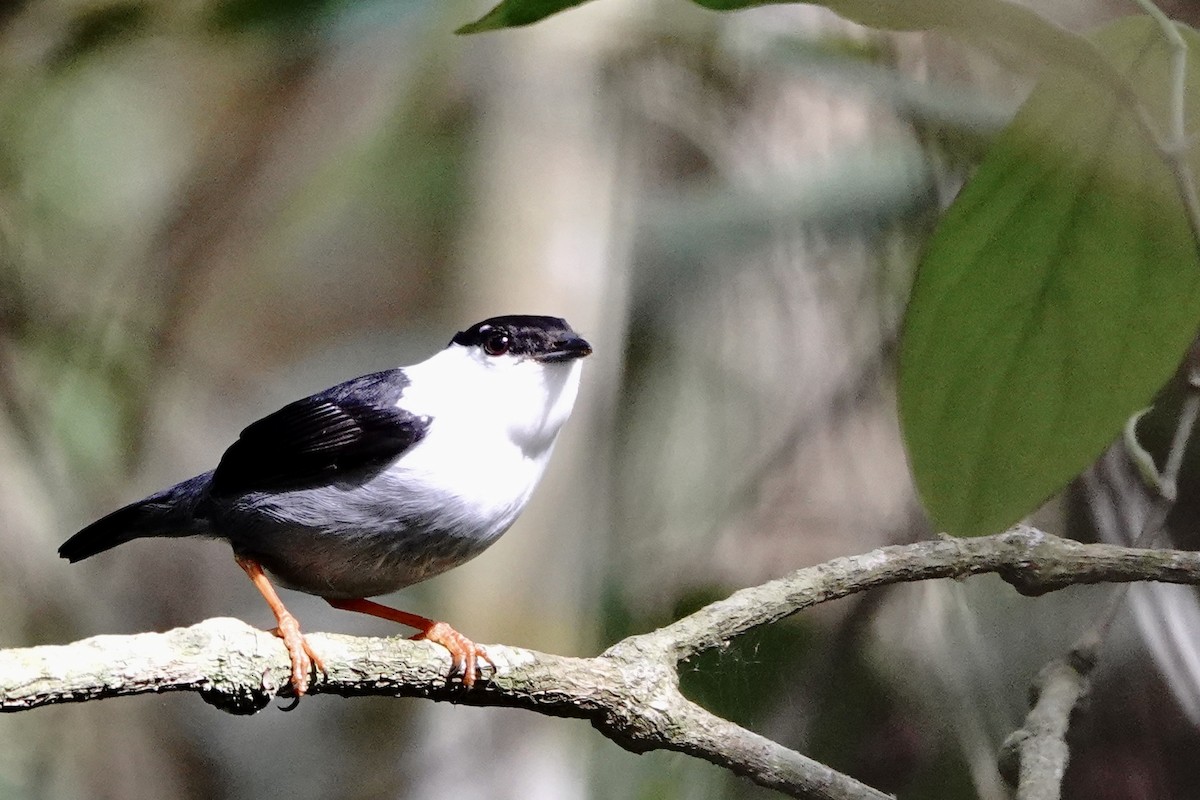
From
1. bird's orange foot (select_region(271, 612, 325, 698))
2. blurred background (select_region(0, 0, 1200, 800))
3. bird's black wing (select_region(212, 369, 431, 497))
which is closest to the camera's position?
bird's orange foot (select_region(271, 612, 325, 698))

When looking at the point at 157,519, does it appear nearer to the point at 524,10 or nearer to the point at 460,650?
the point at 460,650

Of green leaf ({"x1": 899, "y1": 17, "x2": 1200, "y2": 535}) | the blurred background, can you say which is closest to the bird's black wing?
the blurred background

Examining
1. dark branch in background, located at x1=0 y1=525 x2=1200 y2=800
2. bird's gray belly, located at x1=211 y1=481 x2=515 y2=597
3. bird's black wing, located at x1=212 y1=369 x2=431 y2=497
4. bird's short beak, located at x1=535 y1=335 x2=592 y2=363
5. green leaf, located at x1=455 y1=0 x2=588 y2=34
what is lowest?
dark branch in background, located at x1=0 y1=525 x2=1200 y2=800

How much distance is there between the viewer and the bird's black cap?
0.91 meters

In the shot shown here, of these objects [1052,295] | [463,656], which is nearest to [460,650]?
[463,656]

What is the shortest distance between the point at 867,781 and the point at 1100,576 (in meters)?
0.30

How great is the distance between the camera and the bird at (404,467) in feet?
2.97

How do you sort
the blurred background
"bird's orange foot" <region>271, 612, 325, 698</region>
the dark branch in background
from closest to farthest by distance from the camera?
the dark branch in background < "bird's orange foot" <region>271, 612, 325, 698</region> < the blurred background

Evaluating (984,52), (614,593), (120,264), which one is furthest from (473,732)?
(984,52)

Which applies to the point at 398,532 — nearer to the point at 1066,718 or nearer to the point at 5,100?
the point at 1066,718

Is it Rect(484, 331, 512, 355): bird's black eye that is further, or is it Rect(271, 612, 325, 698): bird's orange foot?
Rect(484, 331, 512, 355): bird's black eye

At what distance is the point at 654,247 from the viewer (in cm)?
130

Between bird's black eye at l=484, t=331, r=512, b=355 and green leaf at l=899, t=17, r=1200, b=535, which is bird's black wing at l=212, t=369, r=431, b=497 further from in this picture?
green leaf at l=899, t=17, r=1200, b=535

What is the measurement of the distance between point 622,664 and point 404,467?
0.84 ft
